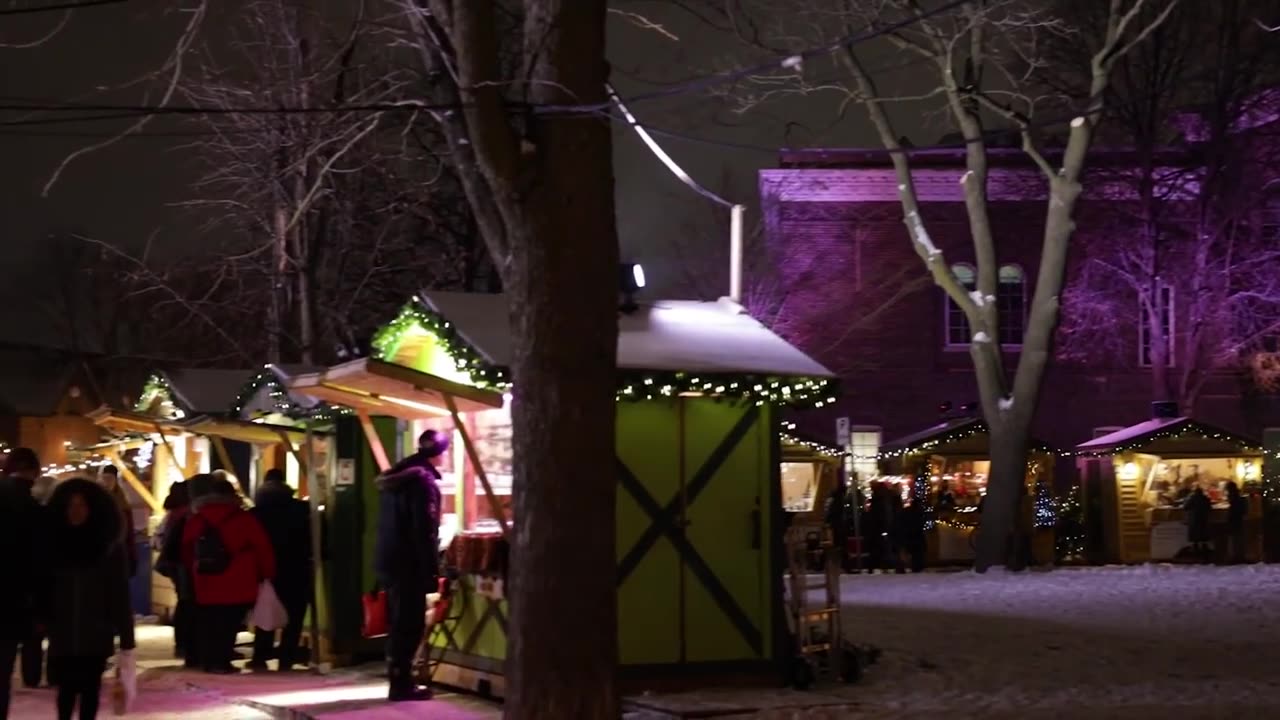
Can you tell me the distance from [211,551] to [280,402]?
215 cm

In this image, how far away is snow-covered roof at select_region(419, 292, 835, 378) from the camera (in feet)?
41.0

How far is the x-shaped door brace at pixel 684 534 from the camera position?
12445mm

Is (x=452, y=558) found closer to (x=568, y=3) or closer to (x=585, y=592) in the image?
(x=585, y=592)

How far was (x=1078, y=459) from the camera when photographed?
3294 centimetres

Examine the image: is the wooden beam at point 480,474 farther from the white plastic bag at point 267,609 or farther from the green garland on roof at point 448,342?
the white plastic bag at point 267,609

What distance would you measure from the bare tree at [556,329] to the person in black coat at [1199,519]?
22778 mm

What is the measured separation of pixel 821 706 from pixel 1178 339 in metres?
26.7

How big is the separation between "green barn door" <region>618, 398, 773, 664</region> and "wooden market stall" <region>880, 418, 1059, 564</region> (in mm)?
18821

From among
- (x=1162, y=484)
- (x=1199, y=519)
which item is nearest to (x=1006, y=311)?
(x=1162, y=484)

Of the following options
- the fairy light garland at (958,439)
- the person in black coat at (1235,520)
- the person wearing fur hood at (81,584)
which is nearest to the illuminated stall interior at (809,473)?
the fairy light garland at (958,439)

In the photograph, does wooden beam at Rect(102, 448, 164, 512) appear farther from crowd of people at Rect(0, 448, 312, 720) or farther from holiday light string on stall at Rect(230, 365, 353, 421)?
crowd of people at Rect(0, 448, 312, 720)

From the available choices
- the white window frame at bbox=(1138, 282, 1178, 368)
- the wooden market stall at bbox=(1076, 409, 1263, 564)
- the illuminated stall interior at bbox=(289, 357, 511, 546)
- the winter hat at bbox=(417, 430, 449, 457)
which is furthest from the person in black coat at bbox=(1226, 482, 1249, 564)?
the winter hat at bbox=(417, 430, 449, 457)

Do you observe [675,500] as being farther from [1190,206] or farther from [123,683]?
[1190,206]

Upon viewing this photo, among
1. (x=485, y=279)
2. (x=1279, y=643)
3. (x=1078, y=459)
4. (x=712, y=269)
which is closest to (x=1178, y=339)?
(x=1078, y=459)
